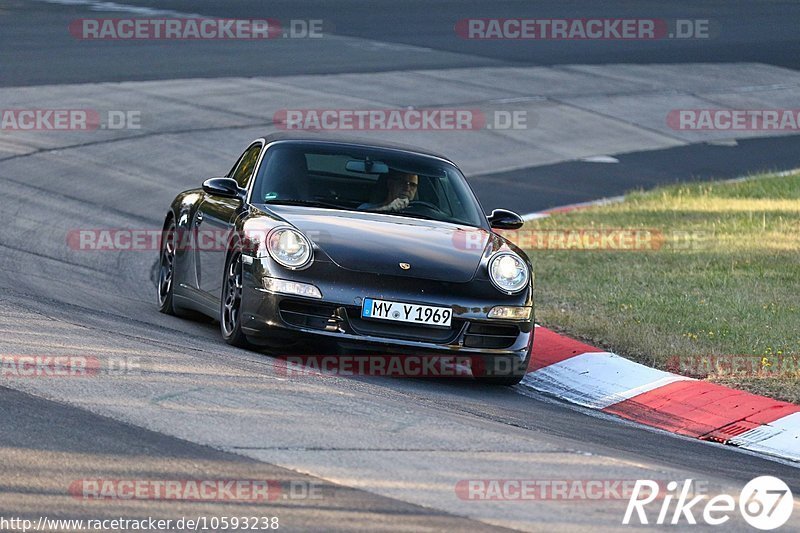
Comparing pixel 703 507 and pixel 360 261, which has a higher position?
pixel 360 261

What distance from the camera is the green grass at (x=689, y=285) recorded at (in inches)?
373

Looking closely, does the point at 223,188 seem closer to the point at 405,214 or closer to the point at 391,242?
the point at 405,214

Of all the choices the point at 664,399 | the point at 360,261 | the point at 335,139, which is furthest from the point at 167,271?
the point at 664,399

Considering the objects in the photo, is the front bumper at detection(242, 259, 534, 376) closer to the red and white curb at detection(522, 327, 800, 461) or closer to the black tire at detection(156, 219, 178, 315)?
the red and white curb at detection(522, 327, 800, 461)

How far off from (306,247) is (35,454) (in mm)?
2915

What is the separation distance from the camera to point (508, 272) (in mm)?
8484

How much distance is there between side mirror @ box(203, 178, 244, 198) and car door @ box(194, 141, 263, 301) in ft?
0.21

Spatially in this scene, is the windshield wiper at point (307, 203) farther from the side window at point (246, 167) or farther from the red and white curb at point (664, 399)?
the red and white curb at point (664, 399)

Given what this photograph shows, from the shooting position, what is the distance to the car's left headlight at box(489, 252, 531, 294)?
841 cm

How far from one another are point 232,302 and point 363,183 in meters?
1.28

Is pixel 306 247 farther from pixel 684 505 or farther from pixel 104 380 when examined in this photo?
pixel 684 505

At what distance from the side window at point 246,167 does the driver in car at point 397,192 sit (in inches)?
37.2

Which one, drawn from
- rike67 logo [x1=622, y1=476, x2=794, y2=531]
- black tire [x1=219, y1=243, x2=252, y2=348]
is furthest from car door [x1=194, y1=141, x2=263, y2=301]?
rike67 logo [x1=622, y1=476, x2=794, y2=531]

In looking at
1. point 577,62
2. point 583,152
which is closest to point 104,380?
point 583,152
